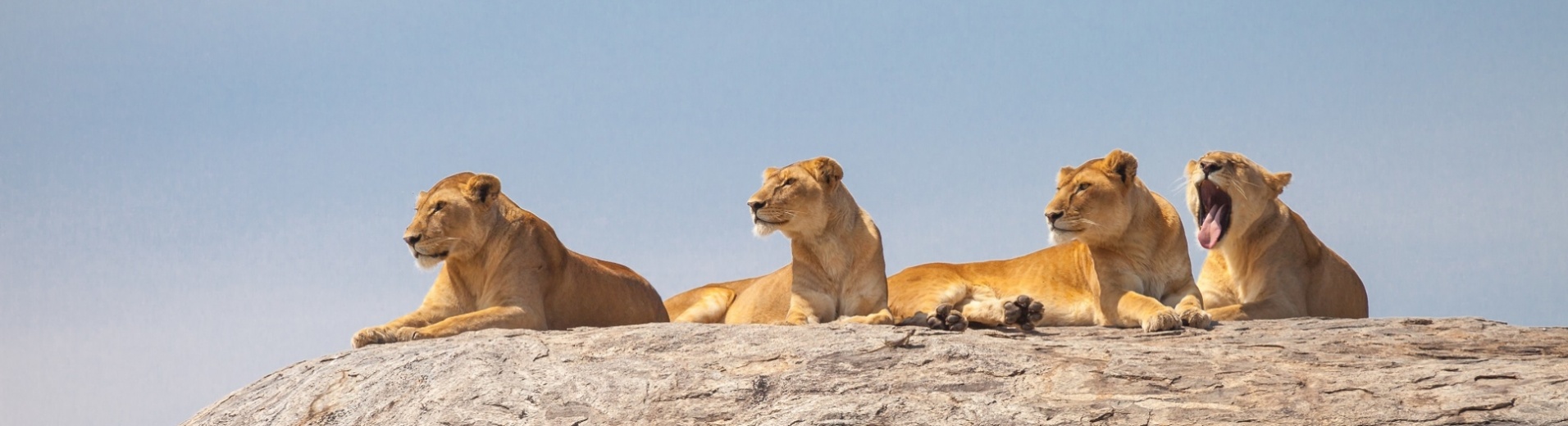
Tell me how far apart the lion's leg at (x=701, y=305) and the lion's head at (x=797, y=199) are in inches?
86.4

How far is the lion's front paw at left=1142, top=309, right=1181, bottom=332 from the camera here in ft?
32.8

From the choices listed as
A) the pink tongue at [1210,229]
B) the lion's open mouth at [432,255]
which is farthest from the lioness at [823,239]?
the pink tongue at [1210,229]

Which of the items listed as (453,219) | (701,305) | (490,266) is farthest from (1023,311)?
(701,305)

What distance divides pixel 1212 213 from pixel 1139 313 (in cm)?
218

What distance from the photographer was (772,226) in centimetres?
1127

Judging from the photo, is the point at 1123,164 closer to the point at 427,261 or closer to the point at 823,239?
the point at 823,239

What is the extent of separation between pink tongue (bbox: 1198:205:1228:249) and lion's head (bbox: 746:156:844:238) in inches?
121

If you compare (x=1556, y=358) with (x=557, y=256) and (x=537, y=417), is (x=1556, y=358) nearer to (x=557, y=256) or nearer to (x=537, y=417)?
(x=537, y=417)

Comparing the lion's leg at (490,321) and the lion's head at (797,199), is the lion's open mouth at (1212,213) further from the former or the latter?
the lion's leg at (490,321)

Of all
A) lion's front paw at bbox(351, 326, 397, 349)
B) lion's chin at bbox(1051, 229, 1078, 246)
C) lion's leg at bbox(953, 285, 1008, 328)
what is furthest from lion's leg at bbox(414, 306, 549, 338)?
lion's chin at bbox(1051, 229, 1078, 246)

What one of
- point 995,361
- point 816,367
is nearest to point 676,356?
point 816,367

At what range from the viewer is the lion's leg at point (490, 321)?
10508 millimetres

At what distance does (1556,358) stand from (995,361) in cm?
312

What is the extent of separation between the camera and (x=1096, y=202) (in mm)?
11180
